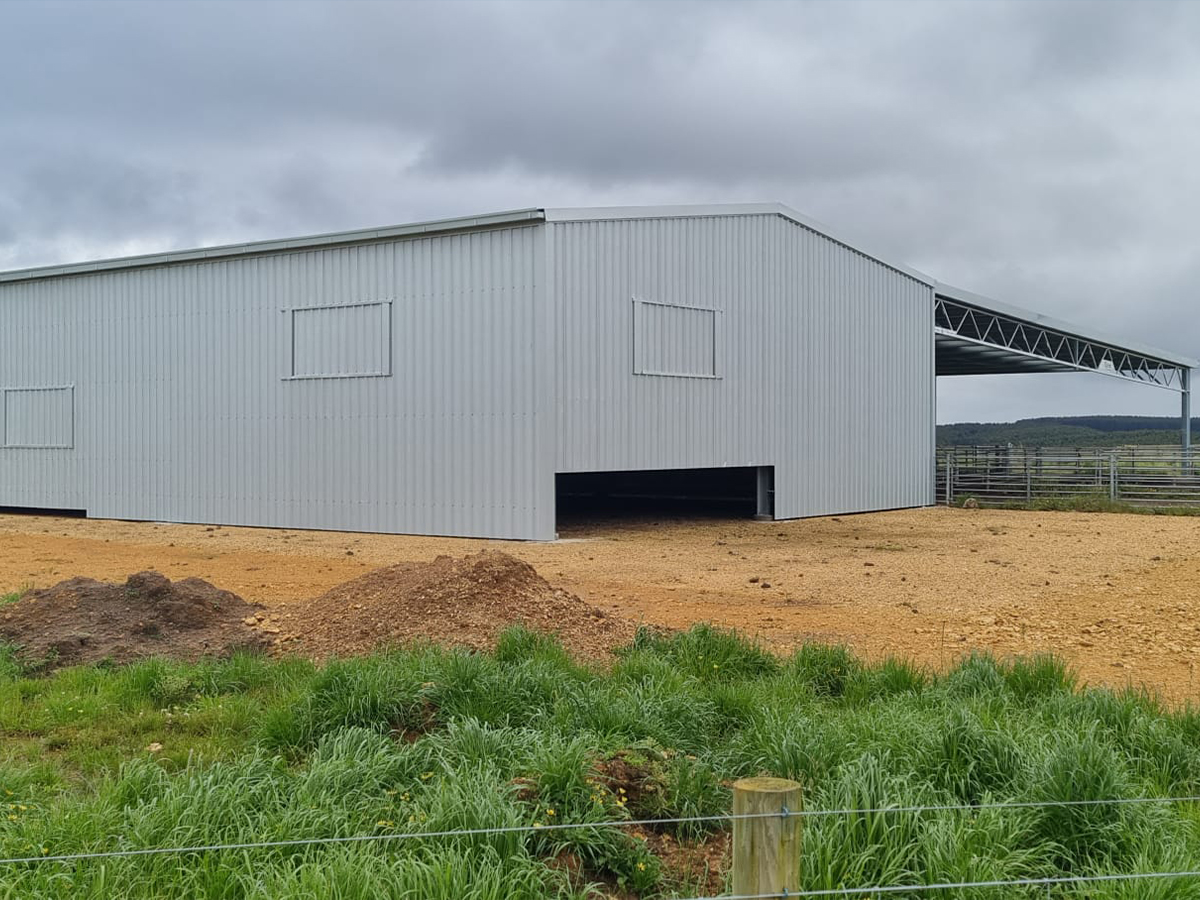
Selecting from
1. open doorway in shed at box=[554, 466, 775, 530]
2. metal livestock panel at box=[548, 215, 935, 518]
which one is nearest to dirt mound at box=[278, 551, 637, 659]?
metal livestock panel at box=[548, 215, 935, 518]

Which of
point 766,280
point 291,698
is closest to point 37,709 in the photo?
point 291,698

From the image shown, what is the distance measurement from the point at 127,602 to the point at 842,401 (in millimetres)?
19299

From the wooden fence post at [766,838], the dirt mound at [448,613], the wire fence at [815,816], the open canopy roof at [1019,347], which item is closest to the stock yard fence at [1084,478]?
the open canopy roof at [1019,347]

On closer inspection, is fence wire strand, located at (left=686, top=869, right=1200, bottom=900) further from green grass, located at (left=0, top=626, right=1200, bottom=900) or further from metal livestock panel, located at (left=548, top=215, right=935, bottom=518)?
metal livestock panel, located at (left=548, top=215, right=935, bottom=518)

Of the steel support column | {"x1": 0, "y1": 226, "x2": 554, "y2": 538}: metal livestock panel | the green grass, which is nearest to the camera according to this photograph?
the green grass

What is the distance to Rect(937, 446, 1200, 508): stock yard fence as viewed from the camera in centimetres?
2958

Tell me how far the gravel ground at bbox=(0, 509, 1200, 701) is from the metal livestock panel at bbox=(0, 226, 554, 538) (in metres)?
0.92

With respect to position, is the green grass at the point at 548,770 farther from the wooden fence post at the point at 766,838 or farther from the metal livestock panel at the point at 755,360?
the metal livestock panel at the point at 755,360

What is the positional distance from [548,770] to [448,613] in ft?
13.1

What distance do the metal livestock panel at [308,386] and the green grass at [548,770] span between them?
1218 centimetres

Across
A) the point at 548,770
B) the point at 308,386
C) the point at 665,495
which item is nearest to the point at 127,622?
the point at 548,770

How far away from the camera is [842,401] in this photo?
25.1 metres

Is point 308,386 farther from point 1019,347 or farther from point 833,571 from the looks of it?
point 1019,347

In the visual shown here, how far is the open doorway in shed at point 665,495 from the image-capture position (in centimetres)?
2376
